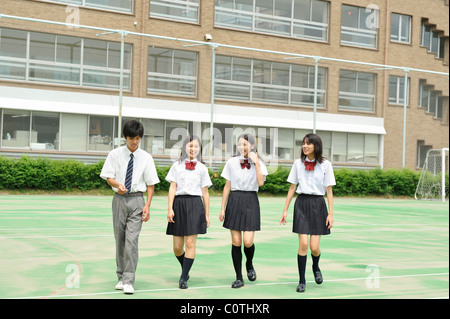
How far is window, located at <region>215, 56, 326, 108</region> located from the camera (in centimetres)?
3374

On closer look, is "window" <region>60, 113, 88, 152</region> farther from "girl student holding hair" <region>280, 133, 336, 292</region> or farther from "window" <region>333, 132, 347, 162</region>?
"girl student holding hair" <region>280, 133, 336, 292</region>

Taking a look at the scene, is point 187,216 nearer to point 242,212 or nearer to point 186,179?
point 186,179

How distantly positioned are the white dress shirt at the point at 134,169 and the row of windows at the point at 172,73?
72.4 feet

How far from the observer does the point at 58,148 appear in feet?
95.2

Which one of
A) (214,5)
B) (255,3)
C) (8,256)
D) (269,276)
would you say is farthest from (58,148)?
(269,276)

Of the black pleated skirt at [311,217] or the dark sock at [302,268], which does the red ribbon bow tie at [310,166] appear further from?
the dark sock at [302,268]

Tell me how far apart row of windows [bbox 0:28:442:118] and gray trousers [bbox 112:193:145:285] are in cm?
2224

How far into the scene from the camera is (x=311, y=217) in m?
8.07

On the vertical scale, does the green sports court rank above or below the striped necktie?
below

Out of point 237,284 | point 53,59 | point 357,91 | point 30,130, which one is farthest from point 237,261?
point 357,91

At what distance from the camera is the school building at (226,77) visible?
28859 millimetres

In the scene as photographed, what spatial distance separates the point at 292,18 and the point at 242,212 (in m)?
29.7

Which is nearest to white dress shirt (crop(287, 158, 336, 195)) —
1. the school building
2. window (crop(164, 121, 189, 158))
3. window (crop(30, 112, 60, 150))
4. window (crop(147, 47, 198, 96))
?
the school building

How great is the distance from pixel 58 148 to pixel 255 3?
43.5 ft
